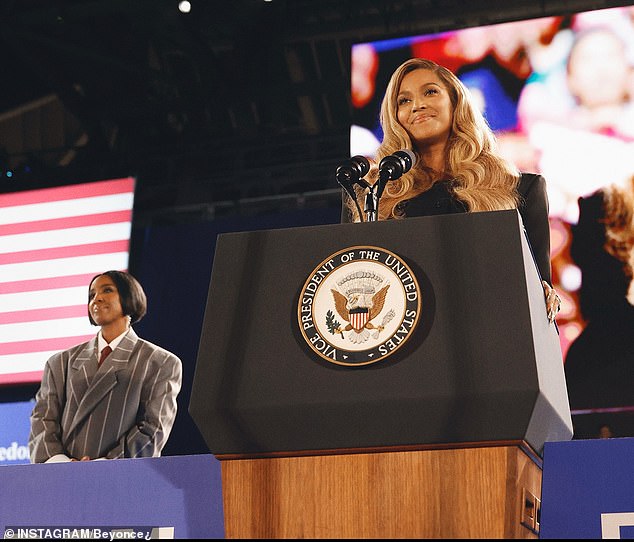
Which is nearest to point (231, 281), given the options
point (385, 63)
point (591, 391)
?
point (591, 391)

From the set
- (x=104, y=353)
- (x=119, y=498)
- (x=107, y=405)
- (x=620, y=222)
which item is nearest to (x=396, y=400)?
(x=119, y=498)

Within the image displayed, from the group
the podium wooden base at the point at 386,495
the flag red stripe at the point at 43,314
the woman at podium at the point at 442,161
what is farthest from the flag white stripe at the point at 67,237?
the podium wooden base at the point at 386,495

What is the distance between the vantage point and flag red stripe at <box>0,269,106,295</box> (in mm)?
5352

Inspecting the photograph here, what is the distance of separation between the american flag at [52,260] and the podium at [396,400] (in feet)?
13.6

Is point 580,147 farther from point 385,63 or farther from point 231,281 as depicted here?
point 231,281

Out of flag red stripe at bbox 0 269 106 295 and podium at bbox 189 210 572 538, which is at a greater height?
flag red stripe at bbox 0 269 106 295

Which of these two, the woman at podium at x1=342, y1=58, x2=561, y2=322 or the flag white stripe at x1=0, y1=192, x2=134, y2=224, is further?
the flag white stripe at x1=0, y1=192, x2=134, y2=224

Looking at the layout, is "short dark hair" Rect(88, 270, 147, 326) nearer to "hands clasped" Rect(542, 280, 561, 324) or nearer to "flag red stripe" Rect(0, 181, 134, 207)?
"hands clasped" Rect(542, 280, 561, 324)

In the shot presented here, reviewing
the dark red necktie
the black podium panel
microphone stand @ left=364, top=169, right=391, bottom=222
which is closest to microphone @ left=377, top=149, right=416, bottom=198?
microphone stand @ left=364, top=169, right=391, bottom=222

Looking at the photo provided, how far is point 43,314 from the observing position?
530 centimetres

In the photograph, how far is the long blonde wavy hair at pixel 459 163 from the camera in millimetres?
1832

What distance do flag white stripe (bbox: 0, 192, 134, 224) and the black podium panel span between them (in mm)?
4377

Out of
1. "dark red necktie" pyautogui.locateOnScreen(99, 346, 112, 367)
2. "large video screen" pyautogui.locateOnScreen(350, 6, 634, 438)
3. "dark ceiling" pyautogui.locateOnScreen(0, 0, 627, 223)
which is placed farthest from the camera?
"dark ceiling" pyautogui.locateOnScreen(0, 0, 627, 223)

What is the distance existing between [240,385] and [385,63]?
3.50m
